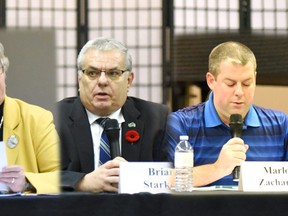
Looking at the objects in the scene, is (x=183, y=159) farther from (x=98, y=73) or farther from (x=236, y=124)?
(x=98, y=73)

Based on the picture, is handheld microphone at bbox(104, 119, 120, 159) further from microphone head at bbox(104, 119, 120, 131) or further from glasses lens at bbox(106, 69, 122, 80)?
glasses lens at bbox(106, 69, 122, 80)

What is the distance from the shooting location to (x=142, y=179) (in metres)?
3.13

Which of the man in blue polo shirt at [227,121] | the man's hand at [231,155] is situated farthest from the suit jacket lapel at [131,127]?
the man's hand at [231,155]

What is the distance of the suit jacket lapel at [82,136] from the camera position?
352 cm

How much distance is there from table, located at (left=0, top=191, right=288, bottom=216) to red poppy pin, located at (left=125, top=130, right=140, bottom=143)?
654mm

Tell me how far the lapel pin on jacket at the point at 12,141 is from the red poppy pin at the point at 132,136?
497 millimetres

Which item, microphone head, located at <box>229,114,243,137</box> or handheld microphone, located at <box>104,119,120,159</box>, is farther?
microphone head, located at <box>229,114,243,137</box>

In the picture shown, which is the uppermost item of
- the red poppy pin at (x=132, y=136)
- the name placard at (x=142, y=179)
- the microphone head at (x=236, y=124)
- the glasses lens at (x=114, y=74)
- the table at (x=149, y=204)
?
the glasses lens at (x=114, y=74)

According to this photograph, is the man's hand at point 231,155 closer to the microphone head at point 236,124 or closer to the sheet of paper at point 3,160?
the microphone head at point 236,124

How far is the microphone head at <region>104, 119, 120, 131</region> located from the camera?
3359 mm

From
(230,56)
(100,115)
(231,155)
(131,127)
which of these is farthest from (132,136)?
(230,56)

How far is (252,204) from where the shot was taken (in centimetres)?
294

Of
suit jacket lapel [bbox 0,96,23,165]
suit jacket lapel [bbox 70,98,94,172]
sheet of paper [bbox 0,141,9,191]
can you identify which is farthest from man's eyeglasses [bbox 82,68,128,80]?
sheet of paper [bbox 0,141,9,191]

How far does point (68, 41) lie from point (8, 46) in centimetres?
246
